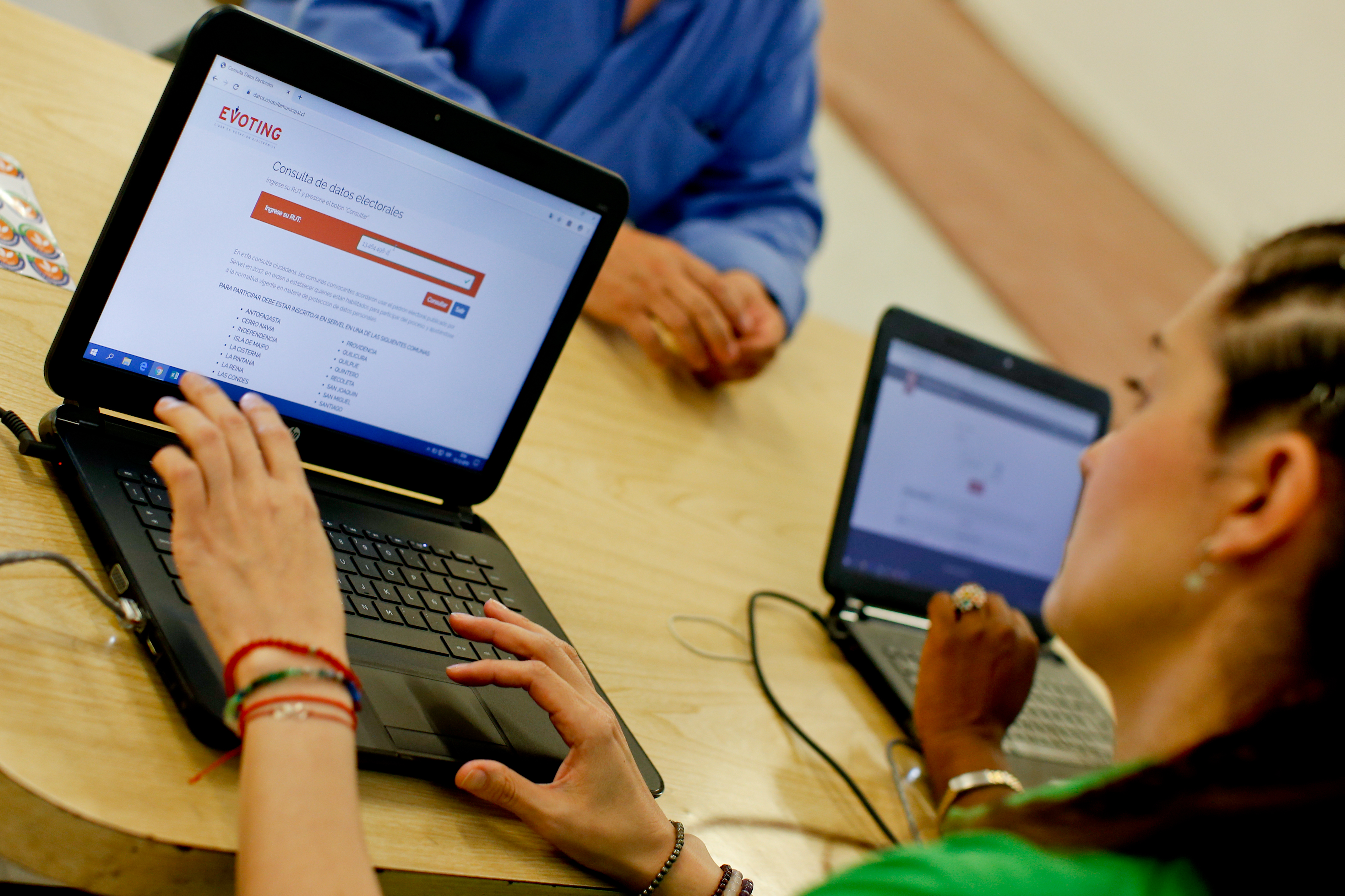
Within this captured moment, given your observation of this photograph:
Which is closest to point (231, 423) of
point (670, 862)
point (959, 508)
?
point (670, 862)

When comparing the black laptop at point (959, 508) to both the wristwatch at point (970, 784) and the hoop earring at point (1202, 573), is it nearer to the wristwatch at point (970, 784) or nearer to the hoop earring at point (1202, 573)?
the wristwatch at point (970, 784)

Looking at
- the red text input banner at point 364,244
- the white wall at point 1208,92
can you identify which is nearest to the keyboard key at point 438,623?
the red text input banner at point 364,244

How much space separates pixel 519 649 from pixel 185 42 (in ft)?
1.23

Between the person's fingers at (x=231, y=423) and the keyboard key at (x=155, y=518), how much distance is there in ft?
0.21

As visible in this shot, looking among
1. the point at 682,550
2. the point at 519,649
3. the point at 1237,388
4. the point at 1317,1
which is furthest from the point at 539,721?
the point at 1317,1

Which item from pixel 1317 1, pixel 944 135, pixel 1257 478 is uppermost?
pixel 1317 1

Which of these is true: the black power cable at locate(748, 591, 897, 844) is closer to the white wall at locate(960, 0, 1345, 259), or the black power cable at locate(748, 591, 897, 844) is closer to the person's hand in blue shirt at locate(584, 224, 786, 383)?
the person's hand in blue shirt at locate(584, 224, 786, 383)

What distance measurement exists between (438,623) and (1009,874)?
0.34 metres

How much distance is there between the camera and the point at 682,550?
2.98 ft

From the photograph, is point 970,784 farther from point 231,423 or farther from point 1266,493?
point 231,423

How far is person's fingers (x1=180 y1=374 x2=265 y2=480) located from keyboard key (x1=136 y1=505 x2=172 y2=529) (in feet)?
0.21

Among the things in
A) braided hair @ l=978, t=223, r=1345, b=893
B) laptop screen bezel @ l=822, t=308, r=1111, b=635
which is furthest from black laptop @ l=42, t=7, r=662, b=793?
laptop screen bezel @ l=822, t=308, r=1111, b=635

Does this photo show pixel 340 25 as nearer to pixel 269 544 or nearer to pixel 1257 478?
pixel 269 544

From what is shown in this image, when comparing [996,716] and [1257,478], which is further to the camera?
[996,716]
